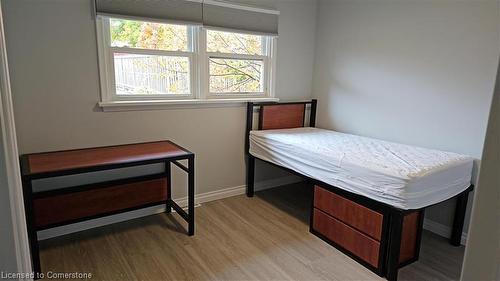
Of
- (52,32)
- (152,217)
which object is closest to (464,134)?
(152,217)

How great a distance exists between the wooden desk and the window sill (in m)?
0.33

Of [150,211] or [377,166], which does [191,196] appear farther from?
[377,166]

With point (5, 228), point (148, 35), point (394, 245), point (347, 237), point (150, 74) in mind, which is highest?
point (148, 35)

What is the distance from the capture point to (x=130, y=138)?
2.85 meters

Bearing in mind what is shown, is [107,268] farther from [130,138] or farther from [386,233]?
[386,233]

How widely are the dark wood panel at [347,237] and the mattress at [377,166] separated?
1.03 feet

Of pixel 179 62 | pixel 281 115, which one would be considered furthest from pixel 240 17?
pixel 281 115

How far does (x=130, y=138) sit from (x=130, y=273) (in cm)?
118

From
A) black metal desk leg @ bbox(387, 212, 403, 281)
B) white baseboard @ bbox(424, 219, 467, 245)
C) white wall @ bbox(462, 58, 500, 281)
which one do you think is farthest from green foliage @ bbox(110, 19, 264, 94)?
white wall @ bbox(462, 58, 500, 281)

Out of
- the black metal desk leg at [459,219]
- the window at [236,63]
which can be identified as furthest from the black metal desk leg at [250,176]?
the black metal desk leg at [459,219]

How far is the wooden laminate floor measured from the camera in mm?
2203

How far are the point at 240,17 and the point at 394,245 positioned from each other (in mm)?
2467

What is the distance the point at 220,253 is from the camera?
8.01 feet

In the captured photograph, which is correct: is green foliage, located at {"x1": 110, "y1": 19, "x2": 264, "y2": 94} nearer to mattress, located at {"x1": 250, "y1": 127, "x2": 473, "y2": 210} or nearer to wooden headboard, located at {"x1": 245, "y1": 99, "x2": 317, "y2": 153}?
wooden headboard, located at {"x1": 245, "y1": 99, "x2": 317, "y2": 153}
